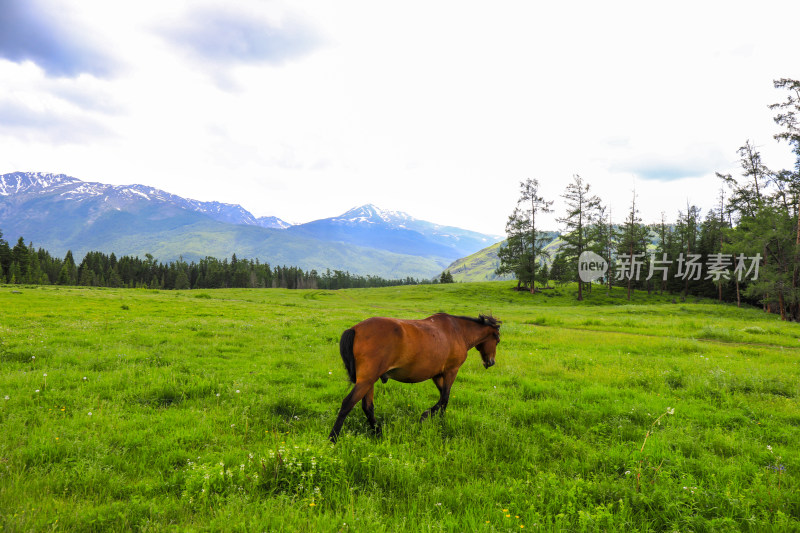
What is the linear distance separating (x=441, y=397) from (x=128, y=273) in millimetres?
164243

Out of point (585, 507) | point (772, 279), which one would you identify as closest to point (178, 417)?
point (585, 507)

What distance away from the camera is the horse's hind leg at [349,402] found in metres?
5.63

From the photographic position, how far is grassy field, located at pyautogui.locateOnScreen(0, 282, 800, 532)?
13.0 ft

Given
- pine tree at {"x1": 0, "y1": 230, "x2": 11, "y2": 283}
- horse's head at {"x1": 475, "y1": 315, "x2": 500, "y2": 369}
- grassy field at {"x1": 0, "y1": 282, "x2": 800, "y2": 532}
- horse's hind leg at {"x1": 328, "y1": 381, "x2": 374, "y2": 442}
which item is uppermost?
pine tree at {"x1": 0, "y1": 230, "x2": 11, "y2": 283}

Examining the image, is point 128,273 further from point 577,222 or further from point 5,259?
point 577,222

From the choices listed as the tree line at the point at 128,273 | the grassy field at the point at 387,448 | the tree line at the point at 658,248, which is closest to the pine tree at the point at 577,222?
the tree line at the point at 658,248

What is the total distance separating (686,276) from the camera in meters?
64.8

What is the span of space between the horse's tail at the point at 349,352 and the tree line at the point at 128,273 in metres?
131

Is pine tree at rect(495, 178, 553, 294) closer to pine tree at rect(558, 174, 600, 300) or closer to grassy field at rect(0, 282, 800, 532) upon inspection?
pine tree at rect(558, 174, 600, 300)

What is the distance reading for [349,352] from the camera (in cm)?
613

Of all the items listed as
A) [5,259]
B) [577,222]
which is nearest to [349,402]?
[577,222]

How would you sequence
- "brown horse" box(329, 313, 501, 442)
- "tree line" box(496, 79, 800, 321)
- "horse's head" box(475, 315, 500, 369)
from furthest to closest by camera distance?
"tree line" box(496, 79, 800, 321)
"horse's head" box(475, 315, 500, 369)
"brown horse" box(329, 313, 501, 442)

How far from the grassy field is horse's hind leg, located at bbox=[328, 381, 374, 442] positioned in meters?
0.25

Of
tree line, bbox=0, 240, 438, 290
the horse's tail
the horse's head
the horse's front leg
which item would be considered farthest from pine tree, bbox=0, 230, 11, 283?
the horse's head
